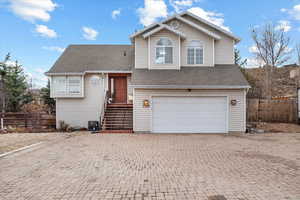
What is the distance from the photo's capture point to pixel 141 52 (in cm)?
1168

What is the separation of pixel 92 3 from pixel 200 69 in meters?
10.1

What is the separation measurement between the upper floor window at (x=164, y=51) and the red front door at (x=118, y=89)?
3415 mm

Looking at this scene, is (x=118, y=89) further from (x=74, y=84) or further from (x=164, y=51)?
(x=164, y=51)

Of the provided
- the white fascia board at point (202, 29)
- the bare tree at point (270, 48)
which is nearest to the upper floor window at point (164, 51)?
the white fascia board at point (202, 29)

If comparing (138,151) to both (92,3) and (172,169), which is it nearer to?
(172,169)

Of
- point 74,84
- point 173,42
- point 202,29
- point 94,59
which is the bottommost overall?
point 74,84

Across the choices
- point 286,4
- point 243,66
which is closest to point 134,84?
point 243,66

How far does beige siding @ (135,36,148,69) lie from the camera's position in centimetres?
1164

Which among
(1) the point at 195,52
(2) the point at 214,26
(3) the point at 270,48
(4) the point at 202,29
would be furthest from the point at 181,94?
(3) the point at 270,48

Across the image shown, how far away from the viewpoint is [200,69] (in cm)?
1144

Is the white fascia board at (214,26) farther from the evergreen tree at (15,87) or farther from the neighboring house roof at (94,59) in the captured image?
the evergreen tree at (15,87)

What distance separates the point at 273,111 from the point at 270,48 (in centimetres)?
883

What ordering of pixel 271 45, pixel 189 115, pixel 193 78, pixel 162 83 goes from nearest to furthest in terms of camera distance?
pixel 162 83 → pixel 189 115 → pixel 193 78 → pixel 271 45

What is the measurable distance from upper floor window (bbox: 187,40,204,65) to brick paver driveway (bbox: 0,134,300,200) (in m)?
6.36
